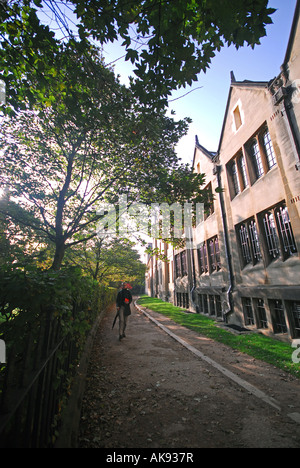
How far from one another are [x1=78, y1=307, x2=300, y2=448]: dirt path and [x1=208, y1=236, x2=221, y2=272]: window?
7493mm

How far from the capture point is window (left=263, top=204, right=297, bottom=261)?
7.93m

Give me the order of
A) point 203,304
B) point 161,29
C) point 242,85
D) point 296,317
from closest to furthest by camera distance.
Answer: point 161,29, point 296,317, point 242,85, point 203,304

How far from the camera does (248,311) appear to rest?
10219 mm

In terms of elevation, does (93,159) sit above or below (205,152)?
below

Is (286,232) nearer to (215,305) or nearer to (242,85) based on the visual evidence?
(215,305)

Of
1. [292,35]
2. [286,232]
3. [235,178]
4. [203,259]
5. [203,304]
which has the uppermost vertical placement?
[292,35]

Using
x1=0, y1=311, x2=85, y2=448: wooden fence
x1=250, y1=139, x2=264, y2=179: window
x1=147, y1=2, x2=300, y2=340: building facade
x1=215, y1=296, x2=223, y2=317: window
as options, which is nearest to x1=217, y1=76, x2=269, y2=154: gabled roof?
x1=147, y1=2, x2=300, y2=340: building facade

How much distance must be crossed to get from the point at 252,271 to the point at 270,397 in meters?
6.78

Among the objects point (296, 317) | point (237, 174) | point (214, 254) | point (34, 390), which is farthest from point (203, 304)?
point (34, 390)

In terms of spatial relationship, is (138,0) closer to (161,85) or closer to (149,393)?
(161,85)

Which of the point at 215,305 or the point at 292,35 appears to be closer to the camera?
the point at 292,35

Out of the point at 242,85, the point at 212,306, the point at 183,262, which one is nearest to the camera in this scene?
the point at 242,85

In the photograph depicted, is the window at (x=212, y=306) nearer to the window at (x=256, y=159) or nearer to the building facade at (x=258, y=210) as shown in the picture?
the building facade at (x=258, y=210)

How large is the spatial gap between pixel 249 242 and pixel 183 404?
8.25 metres
